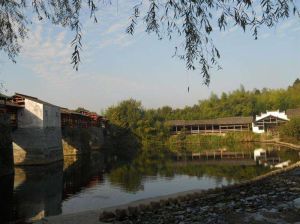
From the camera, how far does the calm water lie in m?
20.1

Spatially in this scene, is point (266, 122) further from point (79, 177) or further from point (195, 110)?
point (79, 177)

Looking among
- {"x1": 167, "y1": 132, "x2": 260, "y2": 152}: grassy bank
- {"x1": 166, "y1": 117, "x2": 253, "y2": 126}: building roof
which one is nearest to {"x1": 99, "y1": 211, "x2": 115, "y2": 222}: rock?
{"x1": 167, "y1": 132, "x2": 260, "y2": 152}: grassy bank

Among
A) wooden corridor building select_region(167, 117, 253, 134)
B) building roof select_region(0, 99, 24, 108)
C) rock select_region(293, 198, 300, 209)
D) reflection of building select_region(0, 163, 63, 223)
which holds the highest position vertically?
building roof select_region(0, 99, 24, 108)

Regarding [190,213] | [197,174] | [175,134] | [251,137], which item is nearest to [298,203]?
[190,213]

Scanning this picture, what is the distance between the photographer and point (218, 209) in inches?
593

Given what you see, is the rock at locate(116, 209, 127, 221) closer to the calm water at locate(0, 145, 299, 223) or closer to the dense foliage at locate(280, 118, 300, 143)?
the calm water at locate(0, 145, 299, 223)

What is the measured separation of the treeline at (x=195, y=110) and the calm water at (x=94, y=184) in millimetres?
35187

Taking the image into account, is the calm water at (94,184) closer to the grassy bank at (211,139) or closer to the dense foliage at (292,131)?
the dense foliage at (292,131)

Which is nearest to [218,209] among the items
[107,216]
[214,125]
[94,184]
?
[107,216]

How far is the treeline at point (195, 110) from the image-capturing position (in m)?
74.1

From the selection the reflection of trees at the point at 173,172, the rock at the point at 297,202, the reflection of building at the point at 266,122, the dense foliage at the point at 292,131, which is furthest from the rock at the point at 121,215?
the reflection of building at the point at 266,122

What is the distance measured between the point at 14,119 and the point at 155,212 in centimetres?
2656

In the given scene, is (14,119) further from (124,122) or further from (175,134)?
(175,134)

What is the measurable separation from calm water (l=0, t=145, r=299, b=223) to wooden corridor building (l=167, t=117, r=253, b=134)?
39760mm
